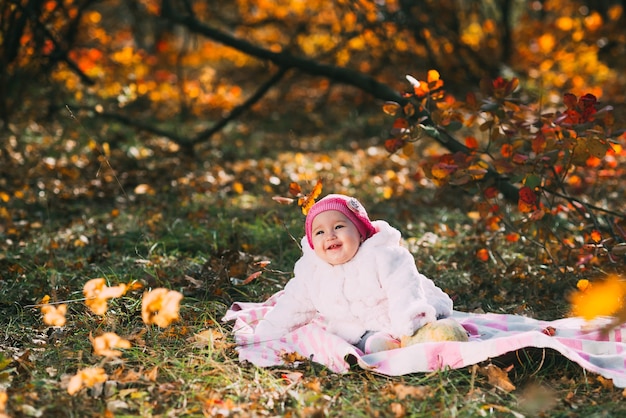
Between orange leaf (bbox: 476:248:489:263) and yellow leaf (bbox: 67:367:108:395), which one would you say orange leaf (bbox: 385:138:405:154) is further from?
yellow leaf (bbox: 67:367:108:395)

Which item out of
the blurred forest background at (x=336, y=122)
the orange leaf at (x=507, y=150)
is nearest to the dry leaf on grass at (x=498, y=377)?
the blurred forest background at (x=336, y=122)

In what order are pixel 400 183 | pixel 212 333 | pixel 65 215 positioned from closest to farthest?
pixel 212 333
pixel 65 215
pixel 400 183

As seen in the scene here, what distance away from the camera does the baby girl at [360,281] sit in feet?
9.75

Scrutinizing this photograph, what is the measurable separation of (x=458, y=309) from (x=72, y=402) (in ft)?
6.23

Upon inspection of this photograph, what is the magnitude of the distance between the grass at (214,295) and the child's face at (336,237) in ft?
1.48

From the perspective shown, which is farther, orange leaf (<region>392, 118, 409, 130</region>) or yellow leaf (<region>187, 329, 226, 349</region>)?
orange leaf (<region>392, 118, 409, 130</region>)

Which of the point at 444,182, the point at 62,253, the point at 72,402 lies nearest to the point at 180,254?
the point at 62,253

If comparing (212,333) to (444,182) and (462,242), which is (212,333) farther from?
(462,242)

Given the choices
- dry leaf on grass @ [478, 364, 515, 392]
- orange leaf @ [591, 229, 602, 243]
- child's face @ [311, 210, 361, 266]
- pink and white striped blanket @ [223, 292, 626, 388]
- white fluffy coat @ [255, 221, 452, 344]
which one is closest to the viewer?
dry leaf on grass @ [478, 364, 515, 392]

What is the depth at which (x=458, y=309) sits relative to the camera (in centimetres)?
366

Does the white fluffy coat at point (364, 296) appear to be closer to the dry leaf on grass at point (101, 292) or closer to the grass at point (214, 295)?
the grass at point (214, 295)

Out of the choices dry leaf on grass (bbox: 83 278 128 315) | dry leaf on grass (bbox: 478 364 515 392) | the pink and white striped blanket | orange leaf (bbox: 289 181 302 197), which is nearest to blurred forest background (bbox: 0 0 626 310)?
orange leaf (bbox: 289 181 302 197)

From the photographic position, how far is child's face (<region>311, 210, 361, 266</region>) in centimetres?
306

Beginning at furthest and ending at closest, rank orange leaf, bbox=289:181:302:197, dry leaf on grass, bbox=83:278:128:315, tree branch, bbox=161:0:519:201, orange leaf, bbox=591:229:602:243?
tree branch, bbox=161:0:519:201
orange leaf, bbox=591:229:602:243
orange leaf, bbox=289:181:302:197
dry leaf on grass, bbox=83:278:128:315
